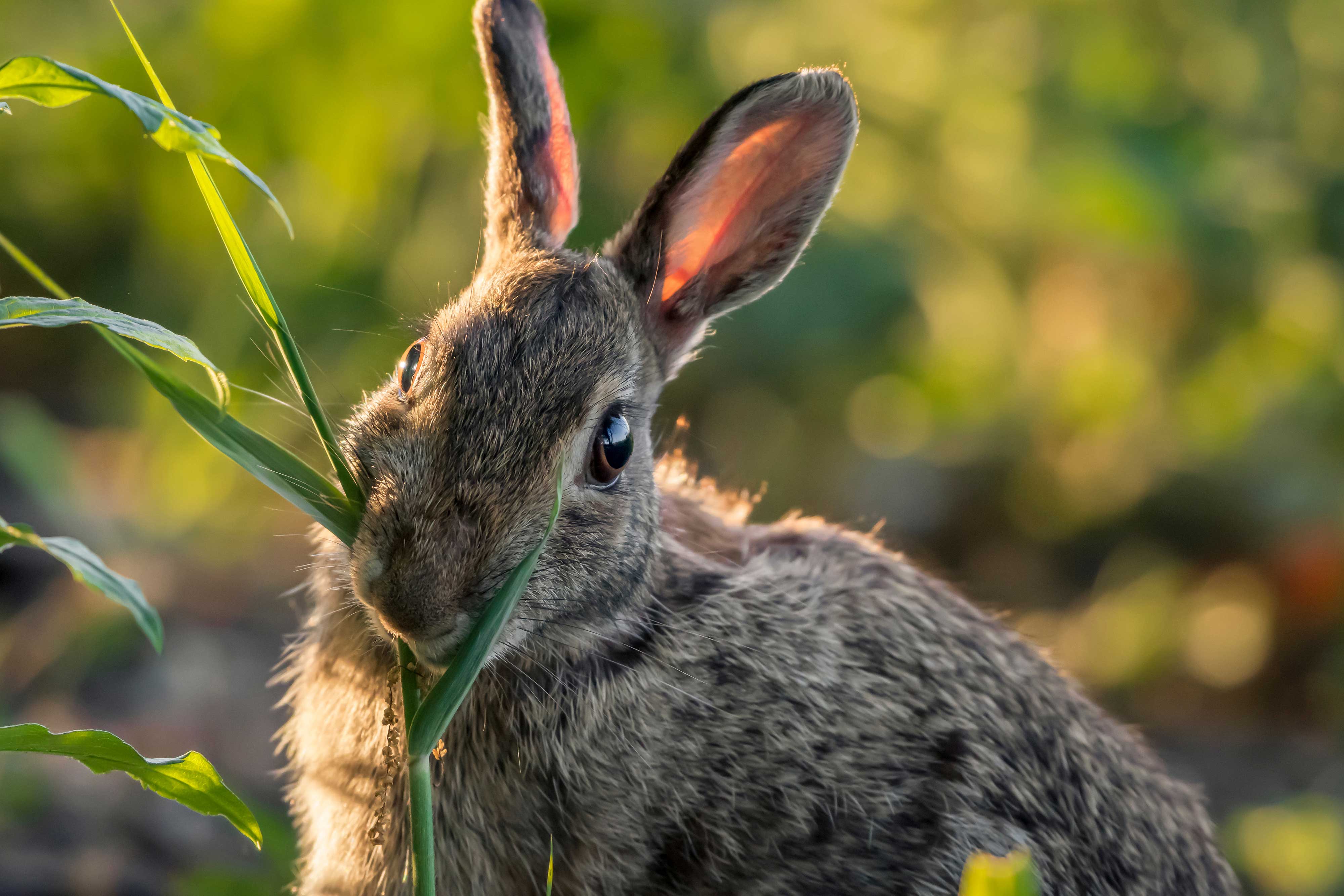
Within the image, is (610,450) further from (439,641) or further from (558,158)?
(558,158)

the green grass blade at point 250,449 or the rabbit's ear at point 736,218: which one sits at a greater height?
the rabbit's ear at point 736,218

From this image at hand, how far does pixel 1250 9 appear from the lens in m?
6.27

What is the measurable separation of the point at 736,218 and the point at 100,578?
199 cm

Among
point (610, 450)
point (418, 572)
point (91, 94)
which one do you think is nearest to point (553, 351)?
point (610, 450)

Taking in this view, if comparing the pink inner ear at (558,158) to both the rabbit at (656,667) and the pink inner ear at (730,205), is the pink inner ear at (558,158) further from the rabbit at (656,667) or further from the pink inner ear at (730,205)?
the pink inner ear at (730,205)

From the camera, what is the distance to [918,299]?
20.3 ft

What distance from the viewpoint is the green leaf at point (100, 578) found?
5.56ft

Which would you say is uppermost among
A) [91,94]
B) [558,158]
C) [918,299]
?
[918,299]

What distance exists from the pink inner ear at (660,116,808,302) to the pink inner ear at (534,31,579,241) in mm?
352

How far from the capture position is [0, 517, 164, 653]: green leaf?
1693mm

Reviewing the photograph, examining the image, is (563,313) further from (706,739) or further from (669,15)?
(669,15)

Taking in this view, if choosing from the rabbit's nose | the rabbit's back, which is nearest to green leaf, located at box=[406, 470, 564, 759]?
the rabbit's nose

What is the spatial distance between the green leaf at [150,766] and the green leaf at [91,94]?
84 cm

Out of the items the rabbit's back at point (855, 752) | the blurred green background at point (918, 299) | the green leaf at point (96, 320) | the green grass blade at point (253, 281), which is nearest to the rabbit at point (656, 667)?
the rabbit's back at point (855, 752)
